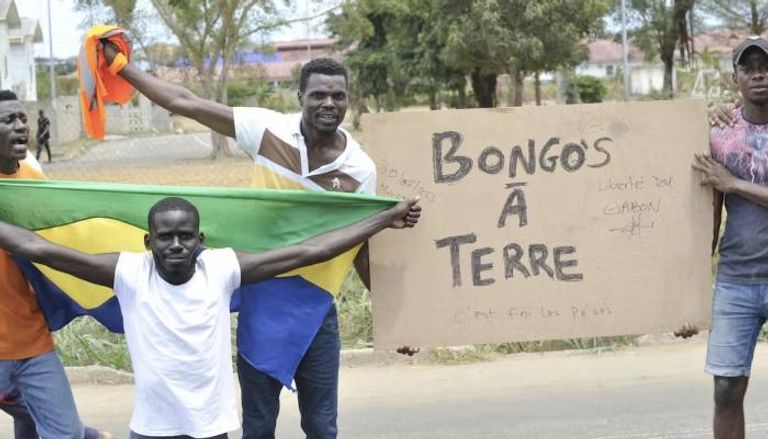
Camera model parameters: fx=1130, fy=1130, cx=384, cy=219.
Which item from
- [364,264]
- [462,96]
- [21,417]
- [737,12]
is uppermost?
[737,12]

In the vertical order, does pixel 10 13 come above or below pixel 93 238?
above

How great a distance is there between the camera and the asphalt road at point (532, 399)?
5.97 meters

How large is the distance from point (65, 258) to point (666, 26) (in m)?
40.5

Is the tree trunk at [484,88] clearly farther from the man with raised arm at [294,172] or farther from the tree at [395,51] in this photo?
the man with raised arm at [294,172]

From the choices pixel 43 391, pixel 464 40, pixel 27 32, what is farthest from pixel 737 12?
pixel 43 391

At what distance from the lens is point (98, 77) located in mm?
4230

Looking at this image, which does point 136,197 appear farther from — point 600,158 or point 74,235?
point 600,158

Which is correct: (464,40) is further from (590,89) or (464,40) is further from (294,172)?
(294,172)

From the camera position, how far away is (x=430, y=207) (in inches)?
176

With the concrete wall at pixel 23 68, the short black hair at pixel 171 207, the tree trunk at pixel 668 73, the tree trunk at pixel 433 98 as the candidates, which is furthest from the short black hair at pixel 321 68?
the concrete wall at pixel 23 68

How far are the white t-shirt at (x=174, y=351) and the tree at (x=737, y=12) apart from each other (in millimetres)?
43564

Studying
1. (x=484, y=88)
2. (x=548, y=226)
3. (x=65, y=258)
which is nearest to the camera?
(x=65, y=258)

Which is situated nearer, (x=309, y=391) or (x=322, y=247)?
(x=322, y=247)

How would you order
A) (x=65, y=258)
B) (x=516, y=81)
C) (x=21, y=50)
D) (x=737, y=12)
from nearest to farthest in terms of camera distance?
(x=65, y=258)
(x=516, y=81)
(x=737, y=12)
(x=21, y=50)
